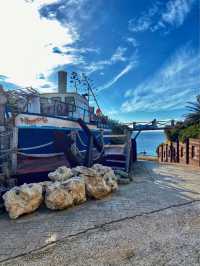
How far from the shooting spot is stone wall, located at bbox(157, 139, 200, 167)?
1193 centimetres

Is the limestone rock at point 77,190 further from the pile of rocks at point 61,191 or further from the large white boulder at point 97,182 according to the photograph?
the large white boulder at point 97,182

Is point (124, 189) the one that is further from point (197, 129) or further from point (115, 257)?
point (197, 129)

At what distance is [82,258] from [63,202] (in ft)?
6.21

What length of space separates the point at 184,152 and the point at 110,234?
11249 mm

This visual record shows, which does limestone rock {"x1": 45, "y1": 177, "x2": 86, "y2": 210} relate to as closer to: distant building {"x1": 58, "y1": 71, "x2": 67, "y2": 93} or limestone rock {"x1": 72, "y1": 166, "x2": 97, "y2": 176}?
limestone rock {"x1": 72, "y1": 166, "x2": 97, "y2": 176}

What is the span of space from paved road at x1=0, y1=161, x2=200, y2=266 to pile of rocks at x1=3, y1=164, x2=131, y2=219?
0.61 feet

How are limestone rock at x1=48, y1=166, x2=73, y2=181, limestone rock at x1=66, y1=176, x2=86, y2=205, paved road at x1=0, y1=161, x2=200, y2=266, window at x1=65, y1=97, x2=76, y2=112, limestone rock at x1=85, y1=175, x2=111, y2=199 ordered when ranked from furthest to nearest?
window at x1=65, y1=97, x2=76, y2=112 < limestone rock at x1=48, y1=166, x2=73, y2=181 < limestone rock at x1=85, y1=175, x2=111, y2=199 < limestone rock at x1=66, y1=176, x2=86, y2=205 < paved road at x1=0, y1=161, x2=200, y2=266

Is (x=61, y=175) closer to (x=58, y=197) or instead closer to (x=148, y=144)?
(x=58, y=197)

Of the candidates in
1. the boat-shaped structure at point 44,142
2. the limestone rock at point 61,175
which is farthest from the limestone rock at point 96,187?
the boat-shaped structure at point 44,142

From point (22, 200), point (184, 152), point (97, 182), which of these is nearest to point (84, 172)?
point (97, 182)

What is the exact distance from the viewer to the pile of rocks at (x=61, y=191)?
4496 mm

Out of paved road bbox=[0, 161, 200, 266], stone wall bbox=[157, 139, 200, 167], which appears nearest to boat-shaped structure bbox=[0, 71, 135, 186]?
paved road bbox=[0, 161, 200, 266]

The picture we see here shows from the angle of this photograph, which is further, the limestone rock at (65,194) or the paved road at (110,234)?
the limestone rock at (65,194)

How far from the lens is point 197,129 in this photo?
13.6m
